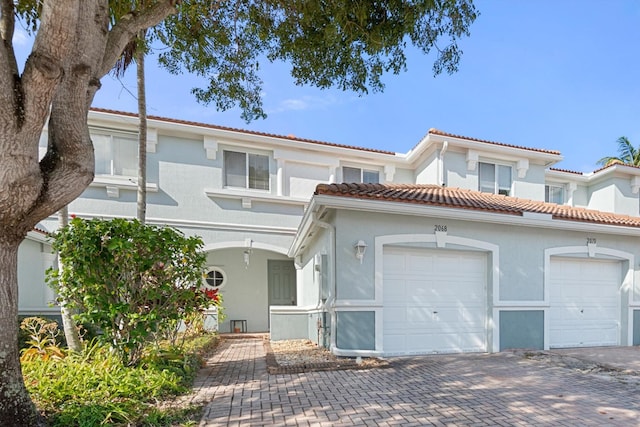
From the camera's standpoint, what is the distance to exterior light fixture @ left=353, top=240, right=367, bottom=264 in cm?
732

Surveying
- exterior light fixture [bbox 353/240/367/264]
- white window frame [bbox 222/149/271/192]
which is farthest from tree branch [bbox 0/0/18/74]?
white window frame [bbox 222/149/271/192]

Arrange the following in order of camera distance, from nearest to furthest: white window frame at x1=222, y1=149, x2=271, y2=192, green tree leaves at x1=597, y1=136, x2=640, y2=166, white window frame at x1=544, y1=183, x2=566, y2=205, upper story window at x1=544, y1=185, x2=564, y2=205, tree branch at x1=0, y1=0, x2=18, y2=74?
tree branch at x1=0, y1=0, x2=18, y2=74
white window frame at x1=222, y1=149, x2=271, y2=192
white window frame at x1=544, y1=183, x2=566, y2=205
upper story window at x1=544, y1=185, x2=564, y2=205
green tree leaves at x1=597, y1=136, x2=640, y2=166

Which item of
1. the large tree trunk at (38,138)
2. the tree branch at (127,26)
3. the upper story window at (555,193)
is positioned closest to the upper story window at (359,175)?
the upper story window at (555,193)

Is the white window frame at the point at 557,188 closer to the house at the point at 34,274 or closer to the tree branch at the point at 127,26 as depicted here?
the tree branch at the point at 127,26

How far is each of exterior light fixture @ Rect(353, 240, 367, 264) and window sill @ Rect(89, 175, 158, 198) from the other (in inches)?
314

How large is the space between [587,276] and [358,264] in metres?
7.00

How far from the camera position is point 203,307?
262 inches

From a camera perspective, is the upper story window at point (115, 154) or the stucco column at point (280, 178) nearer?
the upper story window at point (115, 154)

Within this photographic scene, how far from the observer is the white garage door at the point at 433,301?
309 inches

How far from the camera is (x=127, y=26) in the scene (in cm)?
488

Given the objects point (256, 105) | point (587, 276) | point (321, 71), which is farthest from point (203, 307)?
point (587, 276)

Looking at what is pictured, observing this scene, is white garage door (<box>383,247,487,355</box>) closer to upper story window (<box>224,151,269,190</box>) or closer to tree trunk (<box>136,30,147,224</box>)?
tree trunk (<box>136,30,147,224</box>)

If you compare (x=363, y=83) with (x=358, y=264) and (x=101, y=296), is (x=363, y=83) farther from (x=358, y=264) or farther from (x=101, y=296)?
(x=101, y=296)

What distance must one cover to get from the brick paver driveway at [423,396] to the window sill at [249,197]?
6587 millimetres
